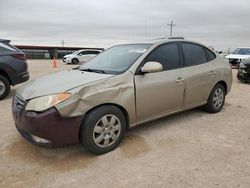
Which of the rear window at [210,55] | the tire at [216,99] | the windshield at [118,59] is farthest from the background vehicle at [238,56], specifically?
the windshield at [118,59]

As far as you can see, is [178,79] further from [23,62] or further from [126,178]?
[23,62]

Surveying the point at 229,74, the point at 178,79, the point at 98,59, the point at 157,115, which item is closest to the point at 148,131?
the point at 157,115

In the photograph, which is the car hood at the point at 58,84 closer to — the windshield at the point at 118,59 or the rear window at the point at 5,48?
the windshield at the point at 118,59

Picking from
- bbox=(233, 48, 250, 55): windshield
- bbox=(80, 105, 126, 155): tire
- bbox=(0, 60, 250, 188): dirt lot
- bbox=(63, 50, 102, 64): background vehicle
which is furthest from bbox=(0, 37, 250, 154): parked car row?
bbox=(63, 50, 102, 64): background vehicle

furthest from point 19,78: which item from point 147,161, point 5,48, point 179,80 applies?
point 147,161

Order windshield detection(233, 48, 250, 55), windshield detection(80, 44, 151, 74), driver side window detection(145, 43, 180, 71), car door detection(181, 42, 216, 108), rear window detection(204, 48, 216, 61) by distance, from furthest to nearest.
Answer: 1. windshield detection(233, 48, 250, 55)
2. rear window detection(204, 48, 216, 61)
3. car door detection(181, 42, 216, 108)
4. driver side window detection(145, 43, 180, 71)
5. windshield detection(80, 44, 151, 74)

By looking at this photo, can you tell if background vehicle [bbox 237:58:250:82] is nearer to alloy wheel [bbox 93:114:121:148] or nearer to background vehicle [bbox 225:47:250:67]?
background vehicle [bbox 225:47:250:67]

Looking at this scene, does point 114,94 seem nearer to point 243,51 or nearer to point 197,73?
point 197,73

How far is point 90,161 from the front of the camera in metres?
3.08

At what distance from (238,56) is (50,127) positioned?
1632cm

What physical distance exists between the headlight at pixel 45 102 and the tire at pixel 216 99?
306 cm

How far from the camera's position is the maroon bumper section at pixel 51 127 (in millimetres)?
2811

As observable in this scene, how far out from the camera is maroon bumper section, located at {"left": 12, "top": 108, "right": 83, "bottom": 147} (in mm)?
2811

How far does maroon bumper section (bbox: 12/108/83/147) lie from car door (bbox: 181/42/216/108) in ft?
6.94
